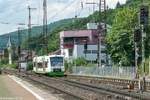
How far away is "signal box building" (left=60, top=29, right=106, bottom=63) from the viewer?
143625 millimetres

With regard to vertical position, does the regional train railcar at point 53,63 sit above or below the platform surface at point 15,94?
above

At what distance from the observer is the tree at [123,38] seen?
83312 mm

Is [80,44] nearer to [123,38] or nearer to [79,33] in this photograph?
[79,33]

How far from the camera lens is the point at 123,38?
86.3 m

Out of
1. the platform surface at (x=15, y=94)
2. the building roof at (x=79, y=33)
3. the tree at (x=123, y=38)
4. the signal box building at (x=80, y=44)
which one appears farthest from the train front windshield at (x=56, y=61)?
the building roof at (x=79, y=33)

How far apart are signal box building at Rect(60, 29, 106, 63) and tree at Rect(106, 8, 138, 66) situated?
161 ft

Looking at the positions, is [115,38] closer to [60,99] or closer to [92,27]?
[60,99]

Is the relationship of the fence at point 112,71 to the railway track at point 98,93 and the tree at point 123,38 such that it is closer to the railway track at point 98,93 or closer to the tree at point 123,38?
the tree at point 123,38

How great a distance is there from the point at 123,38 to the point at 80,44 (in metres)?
60.6

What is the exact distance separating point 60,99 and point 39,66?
54241mm

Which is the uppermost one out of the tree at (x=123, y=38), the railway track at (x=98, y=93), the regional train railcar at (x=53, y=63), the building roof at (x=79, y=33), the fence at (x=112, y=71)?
the building roof at (x=79, y=33)

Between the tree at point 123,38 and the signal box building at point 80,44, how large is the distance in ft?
161

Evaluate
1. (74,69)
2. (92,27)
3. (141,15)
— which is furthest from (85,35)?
(141,15)

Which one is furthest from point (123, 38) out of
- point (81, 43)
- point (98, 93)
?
point (81, 43)
